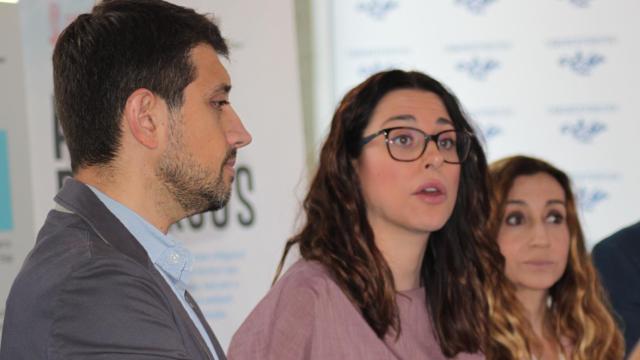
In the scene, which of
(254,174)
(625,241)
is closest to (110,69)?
(625,241)

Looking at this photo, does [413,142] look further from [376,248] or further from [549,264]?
[549,264]

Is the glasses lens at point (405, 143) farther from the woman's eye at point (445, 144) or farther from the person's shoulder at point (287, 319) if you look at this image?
the person's shoulder at point (287, 319)

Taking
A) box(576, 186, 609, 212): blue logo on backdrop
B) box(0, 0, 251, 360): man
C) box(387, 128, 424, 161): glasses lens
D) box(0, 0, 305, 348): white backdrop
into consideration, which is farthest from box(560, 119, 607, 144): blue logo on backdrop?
box(0, 0, 251, 360): man

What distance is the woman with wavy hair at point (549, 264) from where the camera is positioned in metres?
3.09

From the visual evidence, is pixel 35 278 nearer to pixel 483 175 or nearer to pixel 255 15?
pixel 483 175

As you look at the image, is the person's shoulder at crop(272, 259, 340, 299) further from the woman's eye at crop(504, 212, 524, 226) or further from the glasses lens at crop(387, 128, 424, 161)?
the woman's eye at crop(504, 212, 524, 226)

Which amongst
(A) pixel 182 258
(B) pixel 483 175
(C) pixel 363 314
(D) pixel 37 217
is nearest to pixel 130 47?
(A) pixel 182 258

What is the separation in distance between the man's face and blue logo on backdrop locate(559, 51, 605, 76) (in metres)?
4.06

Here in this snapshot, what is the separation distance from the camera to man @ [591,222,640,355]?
A: 3.24m

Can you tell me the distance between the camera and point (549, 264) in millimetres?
3121

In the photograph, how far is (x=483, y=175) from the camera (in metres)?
2.87

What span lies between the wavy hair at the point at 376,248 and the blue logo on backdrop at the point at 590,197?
8.77 ft

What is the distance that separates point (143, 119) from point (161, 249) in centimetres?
21

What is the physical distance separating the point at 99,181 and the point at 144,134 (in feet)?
0.34
